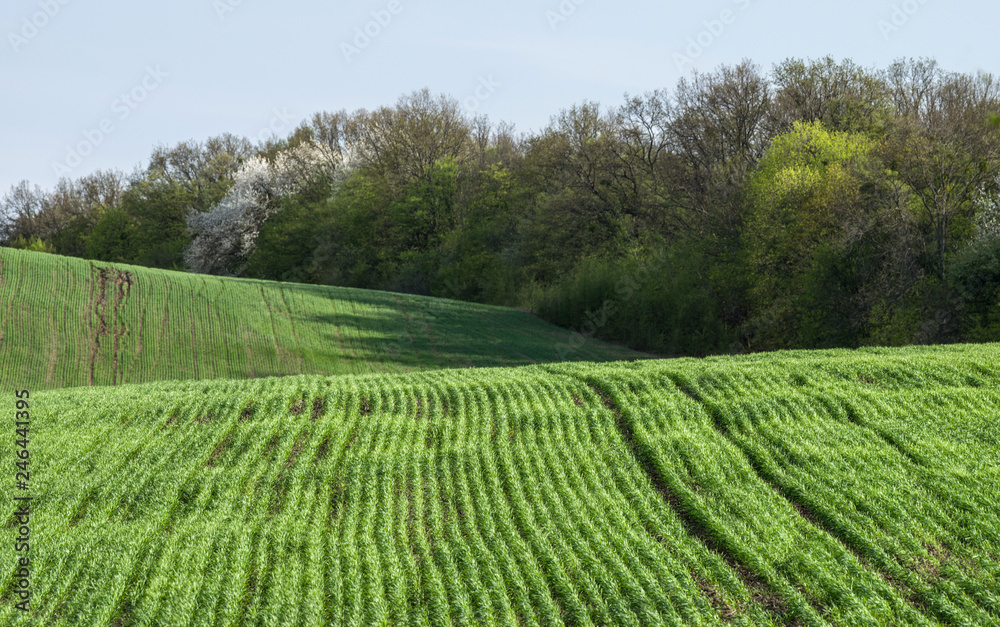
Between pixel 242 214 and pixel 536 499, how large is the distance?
69490 millimetres

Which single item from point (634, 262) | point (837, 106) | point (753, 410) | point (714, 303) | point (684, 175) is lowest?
point (753, 410)

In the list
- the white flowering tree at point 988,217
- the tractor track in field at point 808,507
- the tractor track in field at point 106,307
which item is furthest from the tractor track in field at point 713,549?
the tractor track in field at point 106,307

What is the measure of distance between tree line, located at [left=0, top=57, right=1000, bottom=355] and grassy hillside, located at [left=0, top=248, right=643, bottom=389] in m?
6.54

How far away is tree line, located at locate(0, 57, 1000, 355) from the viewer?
30484 mm

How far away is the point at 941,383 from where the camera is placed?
18219 mm

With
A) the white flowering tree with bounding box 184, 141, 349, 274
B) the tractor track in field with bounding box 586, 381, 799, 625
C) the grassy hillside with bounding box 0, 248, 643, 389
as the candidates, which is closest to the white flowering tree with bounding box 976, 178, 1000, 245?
the grassy hillside with bounding box 0, 248, 643, 389

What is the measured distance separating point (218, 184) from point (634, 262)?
58.5 m

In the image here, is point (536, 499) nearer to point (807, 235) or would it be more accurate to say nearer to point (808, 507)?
point (808, 507)

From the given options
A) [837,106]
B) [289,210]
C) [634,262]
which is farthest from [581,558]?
[289,210]

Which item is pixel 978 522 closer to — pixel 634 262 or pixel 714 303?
pixel 714 303

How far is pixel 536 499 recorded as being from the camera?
13883 mm

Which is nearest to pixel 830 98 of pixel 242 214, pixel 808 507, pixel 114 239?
pixel 808 507

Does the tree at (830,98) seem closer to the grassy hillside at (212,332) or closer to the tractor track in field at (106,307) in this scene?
the grassy hillside at (212,332)

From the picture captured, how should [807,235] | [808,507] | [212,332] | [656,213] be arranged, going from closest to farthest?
[808,507] → [807,235] → [212,332] → [656,213]
